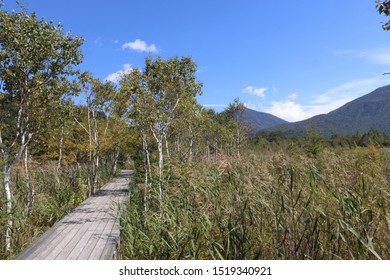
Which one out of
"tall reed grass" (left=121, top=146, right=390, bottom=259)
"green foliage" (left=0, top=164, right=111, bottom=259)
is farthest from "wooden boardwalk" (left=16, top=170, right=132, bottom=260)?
"tall reed grass" (left=121, top=146, right=390, bottom=259)

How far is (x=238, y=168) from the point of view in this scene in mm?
6441

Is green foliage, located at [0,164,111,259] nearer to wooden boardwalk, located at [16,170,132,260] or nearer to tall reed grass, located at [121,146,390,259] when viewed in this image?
wooden boardwalk, located at [16,170,132,260]

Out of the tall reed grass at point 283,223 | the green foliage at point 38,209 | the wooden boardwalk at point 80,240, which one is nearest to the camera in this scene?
the tall reed grass at point 283,223

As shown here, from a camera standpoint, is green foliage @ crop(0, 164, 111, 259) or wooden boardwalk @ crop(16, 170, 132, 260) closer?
wooden boardwalk @ crop(16, 170, 132, 260)

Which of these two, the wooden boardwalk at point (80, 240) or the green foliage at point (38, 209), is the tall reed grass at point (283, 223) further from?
the green foliage at point (38, 209)

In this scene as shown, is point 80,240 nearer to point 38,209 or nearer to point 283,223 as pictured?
point 38,209

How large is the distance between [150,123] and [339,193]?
8705mm

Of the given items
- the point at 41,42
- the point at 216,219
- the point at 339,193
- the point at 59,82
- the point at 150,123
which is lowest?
the point at 216,219

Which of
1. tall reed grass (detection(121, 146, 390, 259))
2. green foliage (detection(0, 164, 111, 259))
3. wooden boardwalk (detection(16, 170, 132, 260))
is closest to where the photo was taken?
tall reed grass (detection(121, 146, 390, 259))

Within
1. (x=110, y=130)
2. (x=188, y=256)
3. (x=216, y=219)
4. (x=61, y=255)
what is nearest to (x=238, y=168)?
(x=216, y=219)

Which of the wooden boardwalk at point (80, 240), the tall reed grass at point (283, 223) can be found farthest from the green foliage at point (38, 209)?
the tall reed grass at point (283, 223)

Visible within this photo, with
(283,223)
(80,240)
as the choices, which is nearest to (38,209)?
(80,240)

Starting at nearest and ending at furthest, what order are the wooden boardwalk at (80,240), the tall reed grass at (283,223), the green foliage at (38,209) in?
1. the tall reed grass at (283,223)
2. the wooden boardwalk at (80,240)
3. the green foliage at (38,209)
